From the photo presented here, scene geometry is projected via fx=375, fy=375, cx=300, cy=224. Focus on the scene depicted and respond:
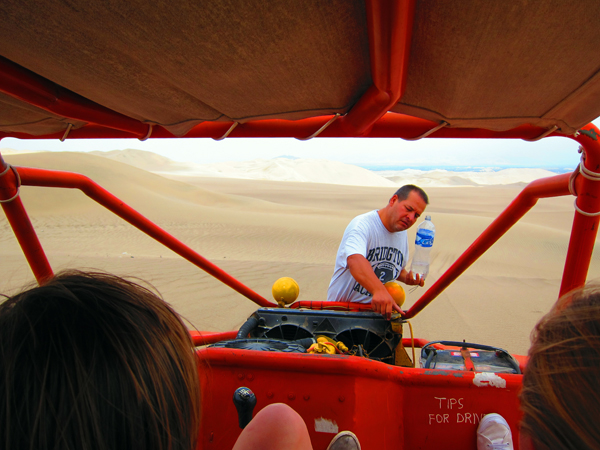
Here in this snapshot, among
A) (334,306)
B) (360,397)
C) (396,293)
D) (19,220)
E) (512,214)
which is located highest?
(512,214)

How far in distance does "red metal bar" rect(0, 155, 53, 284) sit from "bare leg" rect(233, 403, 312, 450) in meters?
1.68

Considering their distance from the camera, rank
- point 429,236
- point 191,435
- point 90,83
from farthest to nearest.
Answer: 1. point 429,236
2. point 90,83
3. point 191,435

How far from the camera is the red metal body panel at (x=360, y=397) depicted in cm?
150

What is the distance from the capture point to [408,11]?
80cm

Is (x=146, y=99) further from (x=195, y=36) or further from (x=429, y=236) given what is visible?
(x=429, y=236)

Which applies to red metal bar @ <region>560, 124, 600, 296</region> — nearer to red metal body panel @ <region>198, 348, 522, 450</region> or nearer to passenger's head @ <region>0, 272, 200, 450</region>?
red metal body panel @ <region>198, 348, 522, 450</region>

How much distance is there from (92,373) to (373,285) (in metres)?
2.17

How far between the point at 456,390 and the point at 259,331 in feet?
4.41

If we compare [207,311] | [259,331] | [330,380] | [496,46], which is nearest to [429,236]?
[259,331]

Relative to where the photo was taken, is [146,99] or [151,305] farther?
[146,99]

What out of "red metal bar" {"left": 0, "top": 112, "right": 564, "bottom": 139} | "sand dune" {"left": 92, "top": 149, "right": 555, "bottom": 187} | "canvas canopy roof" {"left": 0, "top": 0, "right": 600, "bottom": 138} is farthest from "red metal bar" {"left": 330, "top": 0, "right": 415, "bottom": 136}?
"sand dune" {"left": 92, "top": 149, "right": 555, "bottom": 187}

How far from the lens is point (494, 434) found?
4.91 feet

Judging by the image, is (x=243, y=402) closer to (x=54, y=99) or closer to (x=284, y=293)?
(x=54, y=99)

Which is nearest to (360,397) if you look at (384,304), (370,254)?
(384,304)
